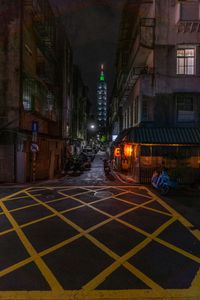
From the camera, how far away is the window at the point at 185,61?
66.1ft

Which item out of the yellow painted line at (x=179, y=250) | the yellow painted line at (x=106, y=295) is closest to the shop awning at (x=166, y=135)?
the yellow painted line at (x=179, y=250)

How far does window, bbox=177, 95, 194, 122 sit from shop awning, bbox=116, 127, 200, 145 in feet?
3.83

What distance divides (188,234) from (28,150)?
1482cm

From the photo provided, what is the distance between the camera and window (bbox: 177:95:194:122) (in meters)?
20.3

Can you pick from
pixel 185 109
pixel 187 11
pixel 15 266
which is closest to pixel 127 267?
pixel 15 266

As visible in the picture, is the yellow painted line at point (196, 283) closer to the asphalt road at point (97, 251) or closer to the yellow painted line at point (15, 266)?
the asphalt road at point (97, 251)

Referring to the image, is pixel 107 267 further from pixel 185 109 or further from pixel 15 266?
pixel 185 109

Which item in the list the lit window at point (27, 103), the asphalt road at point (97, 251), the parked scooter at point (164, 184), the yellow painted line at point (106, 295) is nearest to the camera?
the yellow painted line at point (106, 295)

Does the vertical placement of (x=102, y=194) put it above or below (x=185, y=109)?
below

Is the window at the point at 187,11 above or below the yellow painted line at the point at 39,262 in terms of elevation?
above

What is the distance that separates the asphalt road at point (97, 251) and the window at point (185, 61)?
12240 mm

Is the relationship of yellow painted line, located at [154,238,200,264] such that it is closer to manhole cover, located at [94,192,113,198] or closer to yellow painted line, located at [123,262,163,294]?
yellow painted line, located at [123,262,163,294]

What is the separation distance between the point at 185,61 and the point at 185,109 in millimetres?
3707

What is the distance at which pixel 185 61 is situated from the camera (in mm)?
20219
